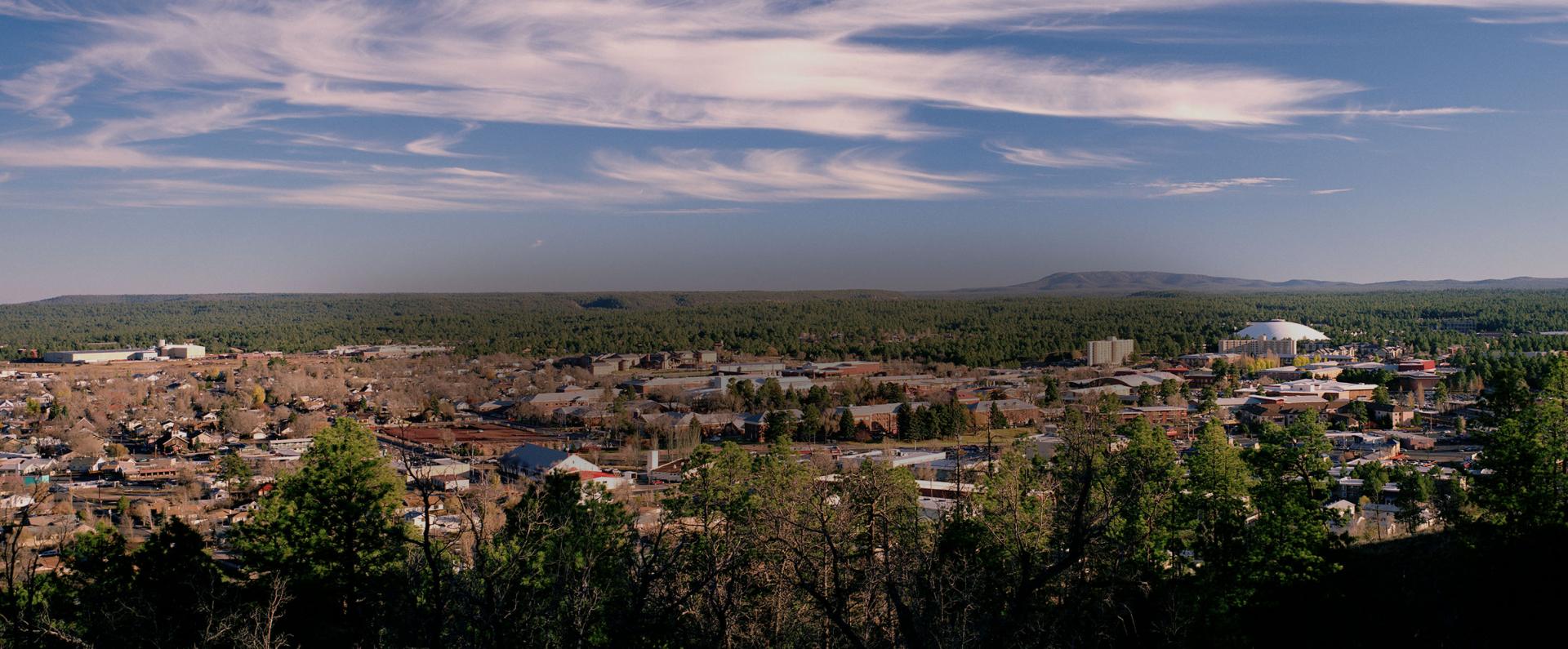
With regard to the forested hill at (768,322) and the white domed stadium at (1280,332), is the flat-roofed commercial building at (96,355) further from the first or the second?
the white domed stadium at (1280,332)

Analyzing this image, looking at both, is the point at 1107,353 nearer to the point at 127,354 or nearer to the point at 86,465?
the point at 86,465

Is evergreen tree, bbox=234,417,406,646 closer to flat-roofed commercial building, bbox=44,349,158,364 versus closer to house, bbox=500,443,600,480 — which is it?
house, bbox=500,443,600,480

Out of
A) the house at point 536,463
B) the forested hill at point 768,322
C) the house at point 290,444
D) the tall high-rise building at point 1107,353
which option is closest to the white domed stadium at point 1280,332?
the forested hill at point 768,322

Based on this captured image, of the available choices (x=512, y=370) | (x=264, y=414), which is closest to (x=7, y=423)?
(x=264, y=414)

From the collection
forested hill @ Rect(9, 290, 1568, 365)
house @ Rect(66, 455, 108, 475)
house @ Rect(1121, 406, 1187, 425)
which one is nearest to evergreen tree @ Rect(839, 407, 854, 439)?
house @ Rect(1121, 406, 1187, 425)

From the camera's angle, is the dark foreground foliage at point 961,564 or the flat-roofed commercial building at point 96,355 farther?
the flat-roofed commercial building at point 96,355

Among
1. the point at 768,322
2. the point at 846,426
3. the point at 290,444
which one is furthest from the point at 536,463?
the point at 768,322
